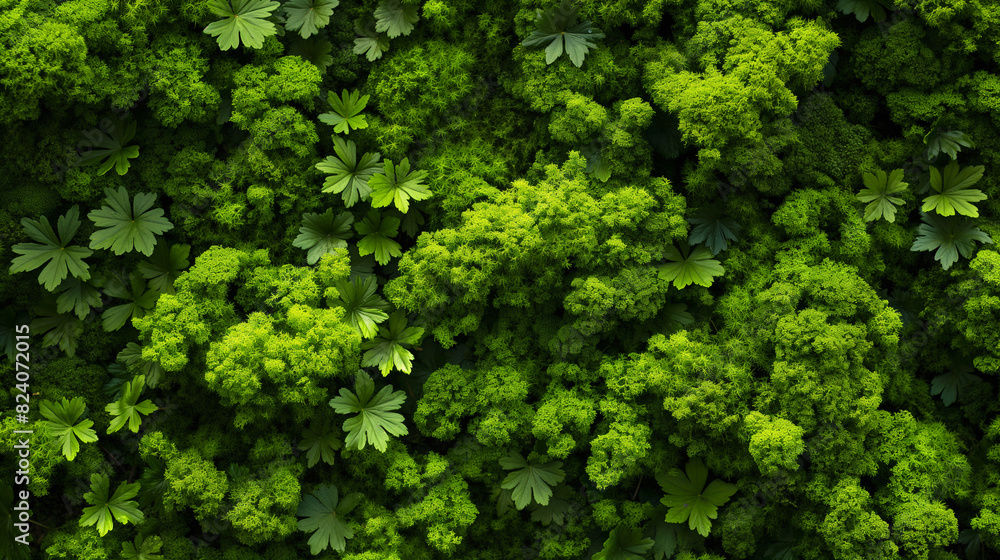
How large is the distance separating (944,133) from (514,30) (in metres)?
4.48

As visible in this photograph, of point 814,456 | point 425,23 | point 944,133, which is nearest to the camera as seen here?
point 814,456

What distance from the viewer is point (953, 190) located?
8.02 metres

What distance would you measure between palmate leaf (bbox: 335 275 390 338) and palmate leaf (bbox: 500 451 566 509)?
186cm

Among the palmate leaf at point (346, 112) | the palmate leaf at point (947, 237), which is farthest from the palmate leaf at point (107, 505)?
the palmate leaf at point (947, 237)

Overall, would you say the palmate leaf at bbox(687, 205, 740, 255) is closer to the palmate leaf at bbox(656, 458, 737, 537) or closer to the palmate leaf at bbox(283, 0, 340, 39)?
the palmate leaf at bbox(656, 458, 737, 537)

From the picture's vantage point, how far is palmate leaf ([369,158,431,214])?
26.7 ft

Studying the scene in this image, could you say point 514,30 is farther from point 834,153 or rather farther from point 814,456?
point 814,456

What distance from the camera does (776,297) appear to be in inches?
306

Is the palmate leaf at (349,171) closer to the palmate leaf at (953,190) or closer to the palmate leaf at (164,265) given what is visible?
the palmate leaf at (164,265)

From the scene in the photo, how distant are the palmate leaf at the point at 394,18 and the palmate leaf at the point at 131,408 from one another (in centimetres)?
424

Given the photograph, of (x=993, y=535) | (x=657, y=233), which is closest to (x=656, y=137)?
(x=657, y=233)

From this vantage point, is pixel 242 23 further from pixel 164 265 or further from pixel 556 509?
pixel 556 509

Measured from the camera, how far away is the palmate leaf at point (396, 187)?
8125mm

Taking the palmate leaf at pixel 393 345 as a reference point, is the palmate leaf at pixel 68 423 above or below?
below
